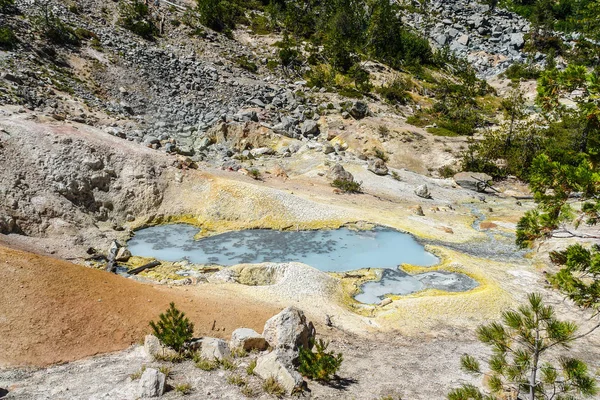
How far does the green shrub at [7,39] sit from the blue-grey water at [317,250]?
28.6 meters

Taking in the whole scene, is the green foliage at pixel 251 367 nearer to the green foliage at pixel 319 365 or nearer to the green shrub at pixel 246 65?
the green foliage at pixel 319 365

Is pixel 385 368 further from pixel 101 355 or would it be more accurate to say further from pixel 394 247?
pixel 394 247

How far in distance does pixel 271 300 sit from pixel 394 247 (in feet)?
27.9

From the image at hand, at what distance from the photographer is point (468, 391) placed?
6.45 meters

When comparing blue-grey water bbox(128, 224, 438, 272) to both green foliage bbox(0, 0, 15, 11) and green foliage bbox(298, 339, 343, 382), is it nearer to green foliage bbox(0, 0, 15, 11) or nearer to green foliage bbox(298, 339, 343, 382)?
green foliage bbox(298, 339, 343, 382)

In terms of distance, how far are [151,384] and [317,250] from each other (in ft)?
41.7

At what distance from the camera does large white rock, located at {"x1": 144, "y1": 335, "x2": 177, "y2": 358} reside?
10.7m

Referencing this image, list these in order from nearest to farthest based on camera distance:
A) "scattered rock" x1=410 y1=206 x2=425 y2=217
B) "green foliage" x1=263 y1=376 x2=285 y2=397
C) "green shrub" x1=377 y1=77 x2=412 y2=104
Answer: "green foliage" x1=263 y1=376 x2=285 y2=397 < "scattered rock" x1=410 y1=206 x2=425 y2=217 < "green shrub" x1=377 y1=77 x2=412 y2=104

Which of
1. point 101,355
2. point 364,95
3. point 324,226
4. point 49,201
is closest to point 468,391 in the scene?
point 101,355

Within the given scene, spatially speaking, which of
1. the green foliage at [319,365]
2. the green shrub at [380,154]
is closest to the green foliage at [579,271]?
the green foliage at [319,365]

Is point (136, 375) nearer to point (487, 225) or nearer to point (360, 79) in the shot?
point (487, 225)

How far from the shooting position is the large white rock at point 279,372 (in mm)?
9633

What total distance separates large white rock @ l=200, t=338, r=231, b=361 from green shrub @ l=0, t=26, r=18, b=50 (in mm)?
40530

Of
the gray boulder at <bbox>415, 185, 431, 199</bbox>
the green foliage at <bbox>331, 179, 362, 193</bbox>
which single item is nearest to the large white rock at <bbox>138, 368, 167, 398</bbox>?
the green foliage at <bbox>331, 179, 362, 193</bbox>
